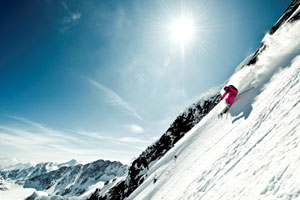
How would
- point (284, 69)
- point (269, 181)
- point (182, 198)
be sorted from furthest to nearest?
point (284, 69) < point (182, 198) < point (269, 181)

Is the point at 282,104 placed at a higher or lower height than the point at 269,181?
higher

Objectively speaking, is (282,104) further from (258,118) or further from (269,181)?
(269,181)

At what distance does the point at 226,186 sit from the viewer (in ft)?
18.8

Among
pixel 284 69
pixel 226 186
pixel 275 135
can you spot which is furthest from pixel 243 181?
pixel 284 69

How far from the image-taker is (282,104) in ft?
21.5

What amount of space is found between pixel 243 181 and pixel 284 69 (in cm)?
841

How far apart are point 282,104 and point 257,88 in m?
5.29

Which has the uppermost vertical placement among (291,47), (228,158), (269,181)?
(291,47)

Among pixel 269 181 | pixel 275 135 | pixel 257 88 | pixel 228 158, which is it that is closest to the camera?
pixel 269 181

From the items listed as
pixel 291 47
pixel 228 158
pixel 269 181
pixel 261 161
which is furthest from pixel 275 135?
pixel 291 47

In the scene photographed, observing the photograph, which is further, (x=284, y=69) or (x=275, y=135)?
(x=284, y=69)

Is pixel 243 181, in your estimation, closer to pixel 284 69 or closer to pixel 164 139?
pixel 284 69

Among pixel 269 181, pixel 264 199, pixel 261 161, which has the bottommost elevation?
pixel 264 199

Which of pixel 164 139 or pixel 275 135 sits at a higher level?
pixel 164 139
